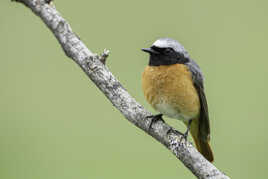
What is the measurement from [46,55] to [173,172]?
3440 millimetres

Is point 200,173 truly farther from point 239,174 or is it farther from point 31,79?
point 31,79

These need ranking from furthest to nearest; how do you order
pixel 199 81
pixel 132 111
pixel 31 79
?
pixel 31 79 → pixel 199 81 → pixel 132 111

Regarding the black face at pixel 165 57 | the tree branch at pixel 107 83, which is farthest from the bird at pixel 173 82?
the tree branch at pixel 107 83

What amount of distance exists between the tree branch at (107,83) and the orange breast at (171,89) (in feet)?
2.26

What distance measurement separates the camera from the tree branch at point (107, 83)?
4.79 meters

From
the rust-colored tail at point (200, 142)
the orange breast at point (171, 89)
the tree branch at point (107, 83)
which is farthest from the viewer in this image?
the rust-colored tail at point (200, 142)

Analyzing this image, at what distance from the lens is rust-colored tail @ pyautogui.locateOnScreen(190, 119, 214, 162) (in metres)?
6.23

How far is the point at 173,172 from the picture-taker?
736 centimetres

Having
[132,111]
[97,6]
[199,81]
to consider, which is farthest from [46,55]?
[132,111]

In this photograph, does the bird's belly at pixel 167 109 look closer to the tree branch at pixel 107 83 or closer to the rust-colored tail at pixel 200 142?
the rust-colored tail at pixel 200 142

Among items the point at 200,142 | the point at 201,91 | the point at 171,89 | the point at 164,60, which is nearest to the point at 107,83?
the point at 171,89

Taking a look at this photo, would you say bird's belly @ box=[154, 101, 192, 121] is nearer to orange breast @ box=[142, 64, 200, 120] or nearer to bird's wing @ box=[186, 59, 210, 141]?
orange breast @ box=[142, 64, 200, 120]

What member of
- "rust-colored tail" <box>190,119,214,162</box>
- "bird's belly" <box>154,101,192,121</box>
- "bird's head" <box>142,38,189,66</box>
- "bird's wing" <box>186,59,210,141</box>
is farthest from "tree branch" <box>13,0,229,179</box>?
"rust-colored tail" <box>190,119,214,162</box>

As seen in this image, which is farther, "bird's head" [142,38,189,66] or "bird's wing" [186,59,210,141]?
"bird's wing" [186,59,210,141]
